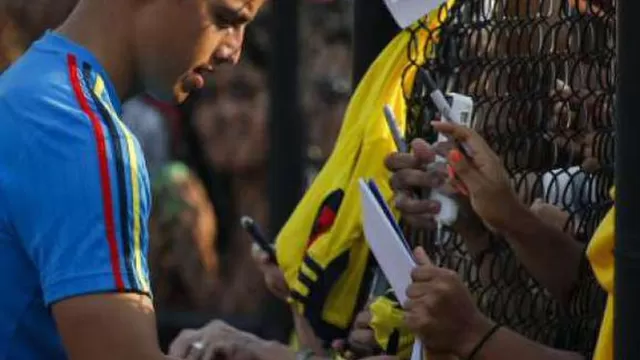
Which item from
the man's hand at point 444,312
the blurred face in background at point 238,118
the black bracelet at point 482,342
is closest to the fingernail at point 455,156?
the man's hand at point 444,312

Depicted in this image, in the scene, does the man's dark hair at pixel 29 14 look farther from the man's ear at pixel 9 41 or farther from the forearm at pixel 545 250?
the forearm at pixel 545 250

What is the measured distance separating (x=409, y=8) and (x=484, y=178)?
0.58m

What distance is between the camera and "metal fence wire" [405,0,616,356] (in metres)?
3.91

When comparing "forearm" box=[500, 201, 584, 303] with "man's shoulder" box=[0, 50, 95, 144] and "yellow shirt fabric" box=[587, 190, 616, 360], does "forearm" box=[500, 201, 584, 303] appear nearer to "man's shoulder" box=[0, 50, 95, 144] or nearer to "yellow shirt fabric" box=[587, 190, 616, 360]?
"yellow shirt fabric" box=[587, 190, 616, 360]

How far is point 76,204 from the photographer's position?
308cm

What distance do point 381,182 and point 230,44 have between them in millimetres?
1000

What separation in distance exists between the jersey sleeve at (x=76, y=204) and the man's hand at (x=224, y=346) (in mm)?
688

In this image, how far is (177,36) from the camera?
3.31 m

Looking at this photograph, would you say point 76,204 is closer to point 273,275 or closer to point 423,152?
point 423,152

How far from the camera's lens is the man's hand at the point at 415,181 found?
3.98 meters

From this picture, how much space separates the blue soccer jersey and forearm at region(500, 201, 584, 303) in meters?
0.90

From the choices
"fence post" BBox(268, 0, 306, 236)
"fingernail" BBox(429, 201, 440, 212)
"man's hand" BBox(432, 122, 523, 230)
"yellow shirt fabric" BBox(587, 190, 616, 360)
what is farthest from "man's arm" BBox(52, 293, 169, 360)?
"fence post" BBox(268, 0, 306, 236)

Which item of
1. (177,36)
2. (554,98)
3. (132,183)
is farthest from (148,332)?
(554,98)

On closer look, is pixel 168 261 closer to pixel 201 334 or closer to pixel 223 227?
pixel 223 227
